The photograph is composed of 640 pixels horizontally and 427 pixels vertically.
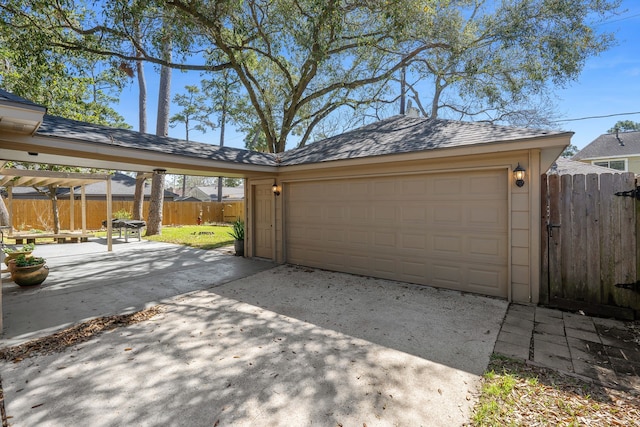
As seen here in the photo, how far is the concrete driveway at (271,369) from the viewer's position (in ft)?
7.20

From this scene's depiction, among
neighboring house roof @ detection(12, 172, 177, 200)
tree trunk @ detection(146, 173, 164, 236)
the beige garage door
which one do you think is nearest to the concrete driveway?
the beige garage door

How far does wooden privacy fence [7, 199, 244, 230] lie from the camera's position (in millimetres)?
15930

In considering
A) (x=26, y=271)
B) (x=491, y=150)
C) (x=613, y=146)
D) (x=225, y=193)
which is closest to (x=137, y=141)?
(x=26, y=271)

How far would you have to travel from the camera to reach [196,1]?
275 inches

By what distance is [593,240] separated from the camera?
412 cm

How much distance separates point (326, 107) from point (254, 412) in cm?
1273

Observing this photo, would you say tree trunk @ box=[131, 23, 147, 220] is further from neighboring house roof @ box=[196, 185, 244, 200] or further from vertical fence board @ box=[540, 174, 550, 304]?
neighboring house roof @ box=[196, 185, 244, 200]

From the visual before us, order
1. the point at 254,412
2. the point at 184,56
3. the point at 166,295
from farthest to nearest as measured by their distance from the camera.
A: 1. the point at 184,56
2. the point at 166,295
3. the point at 254,412

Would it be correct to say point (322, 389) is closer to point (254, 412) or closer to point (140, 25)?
point (254, 412)

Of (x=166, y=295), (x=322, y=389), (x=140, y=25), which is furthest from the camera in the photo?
(x=140, y=25)

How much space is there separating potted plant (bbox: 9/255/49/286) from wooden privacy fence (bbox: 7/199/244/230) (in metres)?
13.6

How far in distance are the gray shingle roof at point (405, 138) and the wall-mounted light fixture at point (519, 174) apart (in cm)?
47

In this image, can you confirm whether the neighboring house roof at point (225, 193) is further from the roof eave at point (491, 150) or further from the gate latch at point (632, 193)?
the gate latch at point (632, 193)

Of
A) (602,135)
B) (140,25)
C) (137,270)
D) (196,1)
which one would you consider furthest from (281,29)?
(602,135)
